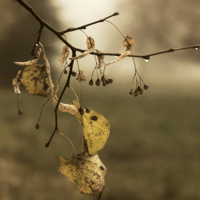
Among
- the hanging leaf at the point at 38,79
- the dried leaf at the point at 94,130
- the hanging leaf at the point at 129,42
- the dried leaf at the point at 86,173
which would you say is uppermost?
the hanging leaf at the point at 129,42

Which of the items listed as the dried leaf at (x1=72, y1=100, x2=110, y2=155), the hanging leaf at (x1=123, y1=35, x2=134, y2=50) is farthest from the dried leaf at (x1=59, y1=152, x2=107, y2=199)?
the hanging leaf at (x1=123, y1=35, x2=134, y2=50)

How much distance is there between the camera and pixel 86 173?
0.93 ft

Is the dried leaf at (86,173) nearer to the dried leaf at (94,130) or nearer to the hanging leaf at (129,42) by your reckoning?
the dried leaf at (94,130)

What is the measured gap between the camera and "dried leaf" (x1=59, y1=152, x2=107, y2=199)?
0.89 feet

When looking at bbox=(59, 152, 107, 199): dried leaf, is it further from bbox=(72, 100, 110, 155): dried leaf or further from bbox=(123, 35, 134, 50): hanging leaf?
bbox=(123, 35, 134, 50): hanging leaf

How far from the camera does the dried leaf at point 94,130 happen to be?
28 centimetres

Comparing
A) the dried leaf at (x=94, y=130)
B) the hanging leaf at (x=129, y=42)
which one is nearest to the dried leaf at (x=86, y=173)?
the dried leaf at (x=94, y=130)

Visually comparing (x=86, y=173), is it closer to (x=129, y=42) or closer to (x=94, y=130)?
(x=94, y=130)

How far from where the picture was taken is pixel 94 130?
28 centimetres

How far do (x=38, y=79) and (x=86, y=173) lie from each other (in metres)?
0.14

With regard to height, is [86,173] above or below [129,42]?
below

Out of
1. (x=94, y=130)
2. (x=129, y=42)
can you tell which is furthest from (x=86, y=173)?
(x=129, y=42)

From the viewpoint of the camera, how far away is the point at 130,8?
0.62 meters

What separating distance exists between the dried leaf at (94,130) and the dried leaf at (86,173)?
3cm
